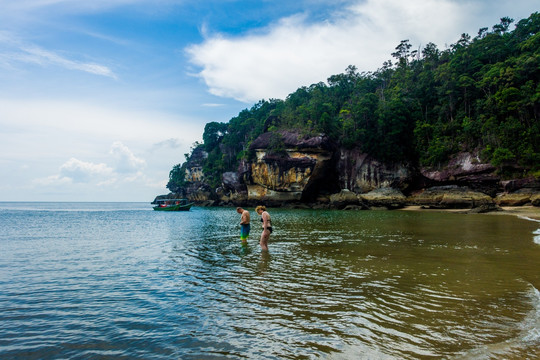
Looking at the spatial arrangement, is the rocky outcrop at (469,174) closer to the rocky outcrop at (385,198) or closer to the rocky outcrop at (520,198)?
the rocky outcrop at (520,198)

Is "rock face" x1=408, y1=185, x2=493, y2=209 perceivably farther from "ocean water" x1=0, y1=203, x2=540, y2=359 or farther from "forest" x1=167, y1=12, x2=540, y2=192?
"ocean water" x1=0, y1=203, x2=540, y2=359

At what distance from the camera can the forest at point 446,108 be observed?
39.7m

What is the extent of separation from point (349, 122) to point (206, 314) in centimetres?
5270

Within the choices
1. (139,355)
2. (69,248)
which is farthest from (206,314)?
(69,248)

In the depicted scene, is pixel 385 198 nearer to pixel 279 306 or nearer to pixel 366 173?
pixel 366 173

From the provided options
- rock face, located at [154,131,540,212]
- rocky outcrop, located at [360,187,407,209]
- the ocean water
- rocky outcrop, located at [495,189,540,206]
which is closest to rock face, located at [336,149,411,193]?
rock face, located at [154,131,540,212]

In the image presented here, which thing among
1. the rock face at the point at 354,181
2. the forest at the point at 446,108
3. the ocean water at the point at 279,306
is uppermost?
the forest at the point at 446,108

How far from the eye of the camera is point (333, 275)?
26.7 feet

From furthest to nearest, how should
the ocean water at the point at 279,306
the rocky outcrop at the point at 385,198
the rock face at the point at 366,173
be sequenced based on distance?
the rock face at the point at 366,173 < the rocky outcrop at the point at 385,198 < the ocean water at the point at 279,306

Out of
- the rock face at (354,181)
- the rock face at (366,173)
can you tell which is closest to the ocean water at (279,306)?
the rock face at (354,181)

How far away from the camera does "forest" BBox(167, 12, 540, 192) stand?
39688 millimetres

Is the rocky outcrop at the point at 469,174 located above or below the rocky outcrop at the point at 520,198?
above

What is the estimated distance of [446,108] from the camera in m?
49.5

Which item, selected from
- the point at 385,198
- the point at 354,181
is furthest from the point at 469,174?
the point at 354,181
